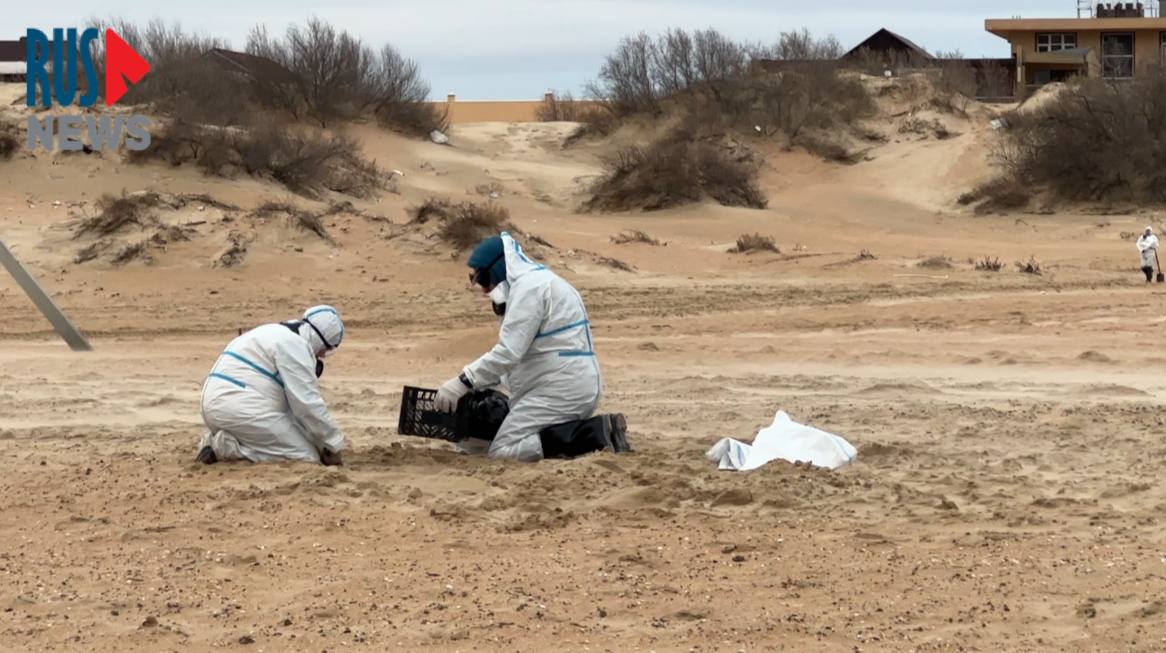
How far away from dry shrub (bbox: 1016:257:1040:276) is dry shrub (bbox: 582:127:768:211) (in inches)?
377

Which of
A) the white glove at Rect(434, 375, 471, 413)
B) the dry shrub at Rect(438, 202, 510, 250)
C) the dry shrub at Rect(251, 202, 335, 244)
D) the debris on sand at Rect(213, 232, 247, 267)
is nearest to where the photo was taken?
the white glove at Rect(434, 375, 471, 413)

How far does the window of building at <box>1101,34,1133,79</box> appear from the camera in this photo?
5834cm

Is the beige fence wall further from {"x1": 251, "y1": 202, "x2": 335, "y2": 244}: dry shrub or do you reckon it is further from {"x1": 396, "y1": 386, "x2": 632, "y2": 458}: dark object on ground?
{"x1": 396, "y1": 386, "x2": 632, "y2": 458}: dark object on ground

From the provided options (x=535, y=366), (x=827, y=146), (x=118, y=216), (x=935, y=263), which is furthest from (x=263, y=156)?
(x=535, y=366)

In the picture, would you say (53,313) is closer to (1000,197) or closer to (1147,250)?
(1147,250)

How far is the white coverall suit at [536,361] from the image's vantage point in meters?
9.02

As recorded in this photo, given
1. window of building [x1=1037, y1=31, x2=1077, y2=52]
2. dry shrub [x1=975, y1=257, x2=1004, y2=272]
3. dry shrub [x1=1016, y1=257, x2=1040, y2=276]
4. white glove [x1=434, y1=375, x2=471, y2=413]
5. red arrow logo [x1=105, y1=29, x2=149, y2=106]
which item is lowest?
dry shrub [x1=1016, y1=257, x2=1040, y2=276]

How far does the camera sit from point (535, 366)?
9258 mm

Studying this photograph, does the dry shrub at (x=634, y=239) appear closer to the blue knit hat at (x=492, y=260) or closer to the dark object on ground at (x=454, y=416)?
the dark object on ground at (x=454, y=416)

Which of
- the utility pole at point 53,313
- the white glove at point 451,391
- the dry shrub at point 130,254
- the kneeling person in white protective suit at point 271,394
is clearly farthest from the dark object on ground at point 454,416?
the dry shrub at point 130,254

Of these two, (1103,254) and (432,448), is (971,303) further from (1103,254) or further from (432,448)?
(432,448)

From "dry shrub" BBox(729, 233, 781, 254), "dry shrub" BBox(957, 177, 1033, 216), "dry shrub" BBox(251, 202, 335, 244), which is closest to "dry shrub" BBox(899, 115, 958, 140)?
"dry shrub" BBox(957, 177, 1033, 216)

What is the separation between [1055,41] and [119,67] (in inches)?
1426

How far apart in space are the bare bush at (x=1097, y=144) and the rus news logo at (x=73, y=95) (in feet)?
59.4
